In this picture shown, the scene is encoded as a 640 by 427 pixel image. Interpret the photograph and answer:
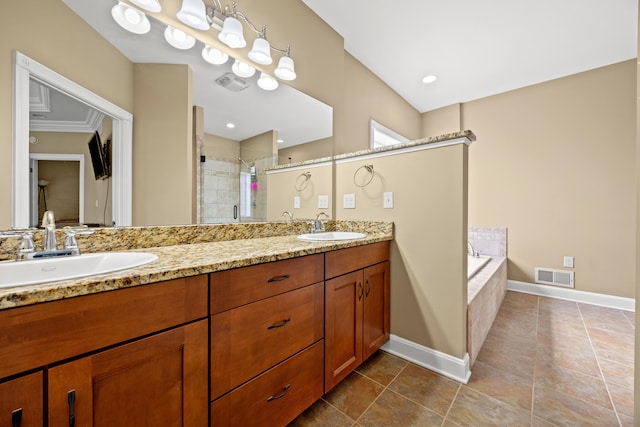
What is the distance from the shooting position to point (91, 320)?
62 cm

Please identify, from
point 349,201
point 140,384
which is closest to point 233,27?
point 349,201

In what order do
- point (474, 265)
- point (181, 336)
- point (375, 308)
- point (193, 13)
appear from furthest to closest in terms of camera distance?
point (474, 265)
point (375, 308)
point (193, 13)
point (181, 336)

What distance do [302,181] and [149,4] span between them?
1.30 m

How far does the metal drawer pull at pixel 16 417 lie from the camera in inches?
20.8

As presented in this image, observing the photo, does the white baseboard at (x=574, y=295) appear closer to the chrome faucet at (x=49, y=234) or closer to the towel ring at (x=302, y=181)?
the towel ring at (x=302, y=181)

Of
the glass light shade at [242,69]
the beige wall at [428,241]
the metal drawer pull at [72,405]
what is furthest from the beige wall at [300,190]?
the metal drawer pull at [72,405]

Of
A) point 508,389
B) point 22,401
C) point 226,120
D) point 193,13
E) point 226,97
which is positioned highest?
point 193,13

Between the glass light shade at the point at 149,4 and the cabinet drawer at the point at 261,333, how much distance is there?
1.43m

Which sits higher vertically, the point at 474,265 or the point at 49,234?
the point at 49,234

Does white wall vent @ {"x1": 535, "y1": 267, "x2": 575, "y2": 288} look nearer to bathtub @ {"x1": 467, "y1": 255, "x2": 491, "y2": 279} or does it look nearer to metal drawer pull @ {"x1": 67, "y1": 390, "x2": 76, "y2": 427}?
bathtub @ {"x1": 467, "y1": 255, "x2": 491, "y2": 279}

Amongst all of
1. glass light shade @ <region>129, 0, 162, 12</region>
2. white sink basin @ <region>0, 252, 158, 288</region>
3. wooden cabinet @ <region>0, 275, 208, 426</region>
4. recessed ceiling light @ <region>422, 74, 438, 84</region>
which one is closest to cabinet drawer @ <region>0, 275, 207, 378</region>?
wooden cabinet @ <region>0, 275, 208, 426</region>

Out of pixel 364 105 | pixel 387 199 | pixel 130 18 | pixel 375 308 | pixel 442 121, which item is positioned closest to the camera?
pixel 130 18

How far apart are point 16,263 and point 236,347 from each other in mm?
712

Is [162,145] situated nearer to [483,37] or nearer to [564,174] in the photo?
[483,37]
